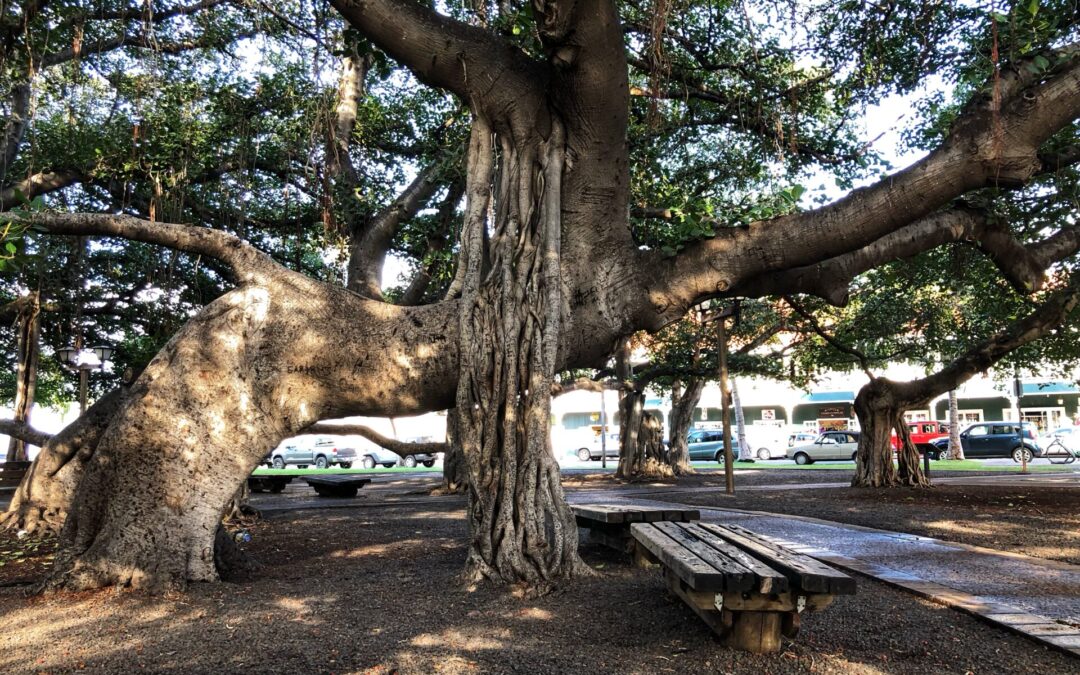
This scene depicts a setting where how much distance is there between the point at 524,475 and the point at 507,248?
1783 millimetres

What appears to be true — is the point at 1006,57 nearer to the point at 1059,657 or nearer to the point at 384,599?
the point at 1059,657

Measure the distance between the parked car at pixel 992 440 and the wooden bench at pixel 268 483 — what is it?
2691 cm

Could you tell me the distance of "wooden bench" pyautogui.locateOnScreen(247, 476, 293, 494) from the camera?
54.5 feet

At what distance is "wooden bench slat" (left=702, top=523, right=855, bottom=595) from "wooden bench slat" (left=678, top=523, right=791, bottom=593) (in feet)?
0.15

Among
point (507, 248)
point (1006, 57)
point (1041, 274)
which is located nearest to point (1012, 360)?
point (1041, 274)

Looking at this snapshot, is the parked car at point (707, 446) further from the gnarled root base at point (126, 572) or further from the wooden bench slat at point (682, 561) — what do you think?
the gnarled root base at point (126, 572)

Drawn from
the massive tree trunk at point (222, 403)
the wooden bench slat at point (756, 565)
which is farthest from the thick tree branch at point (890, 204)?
the wooden bench slat at point (756, 565)

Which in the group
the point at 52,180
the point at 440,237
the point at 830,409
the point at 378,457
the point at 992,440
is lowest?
the point at 378,457

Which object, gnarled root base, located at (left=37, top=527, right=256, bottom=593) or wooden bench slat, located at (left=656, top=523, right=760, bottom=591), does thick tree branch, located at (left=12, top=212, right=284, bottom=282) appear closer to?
gnarled root base, located at (left=37, top=527, right=256, bottom=593)

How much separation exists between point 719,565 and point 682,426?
20.8 meters

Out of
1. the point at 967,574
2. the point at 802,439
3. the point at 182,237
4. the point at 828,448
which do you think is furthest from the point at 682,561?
the point at 802,439

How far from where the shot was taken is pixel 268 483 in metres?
16.8

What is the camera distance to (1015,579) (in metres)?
5.54

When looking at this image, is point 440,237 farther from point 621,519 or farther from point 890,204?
point 890,204
